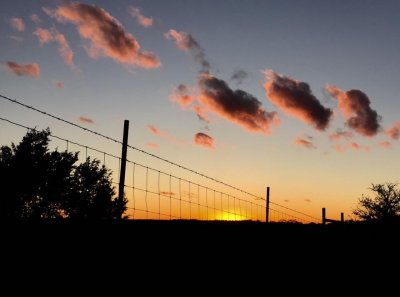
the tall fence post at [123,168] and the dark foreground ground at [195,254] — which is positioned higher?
the tall fence post at [123,168]

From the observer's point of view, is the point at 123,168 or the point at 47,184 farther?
the point at 47,184

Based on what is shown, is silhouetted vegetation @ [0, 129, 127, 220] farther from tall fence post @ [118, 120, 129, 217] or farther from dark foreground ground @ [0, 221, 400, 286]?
dark foreground ground @ [0, 221, 400, 286]

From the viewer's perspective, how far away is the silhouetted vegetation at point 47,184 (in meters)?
31.9

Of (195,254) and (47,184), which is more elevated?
Answer: (47,184)

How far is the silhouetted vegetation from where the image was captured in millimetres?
31938

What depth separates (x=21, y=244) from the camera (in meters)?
2.63

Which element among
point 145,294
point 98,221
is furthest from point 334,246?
point 98,221

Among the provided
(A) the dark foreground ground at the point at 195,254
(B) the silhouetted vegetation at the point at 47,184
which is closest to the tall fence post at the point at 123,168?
(A) the dark foreground ground at the point at 195,254

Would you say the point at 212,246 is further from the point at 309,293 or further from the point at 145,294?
the point at 309,293

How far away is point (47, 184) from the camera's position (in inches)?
1371

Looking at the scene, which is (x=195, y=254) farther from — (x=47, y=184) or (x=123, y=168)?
(x=47, y=184)

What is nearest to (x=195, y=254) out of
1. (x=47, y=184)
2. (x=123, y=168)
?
(x=123, y=168)

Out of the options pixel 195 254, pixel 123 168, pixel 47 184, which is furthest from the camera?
pixel 47 184

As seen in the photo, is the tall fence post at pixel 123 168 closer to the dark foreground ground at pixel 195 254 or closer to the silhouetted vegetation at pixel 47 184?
the dark foreground ground at pixel 195 254
